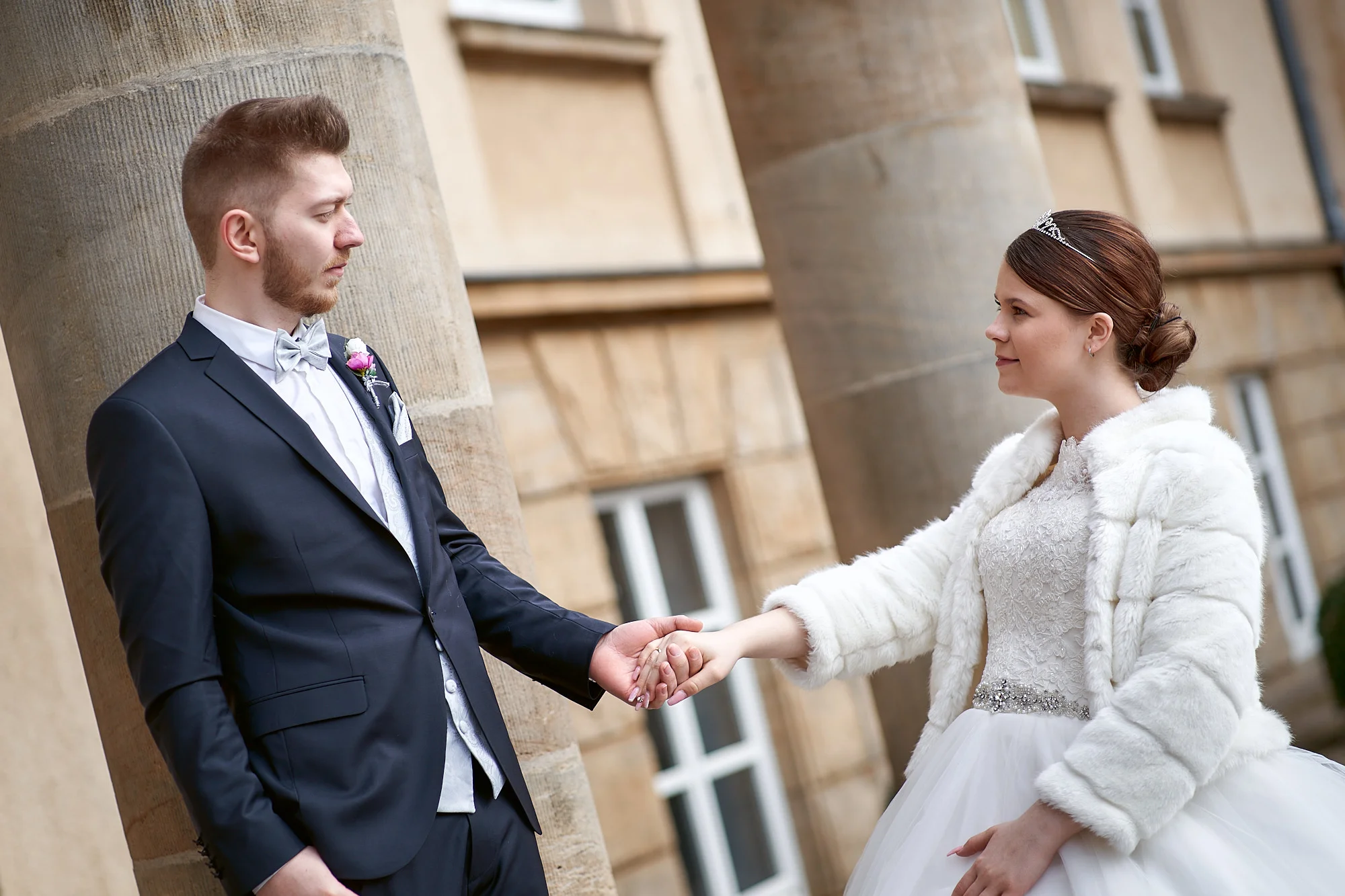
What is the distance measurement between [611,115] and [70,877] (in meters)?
4.57

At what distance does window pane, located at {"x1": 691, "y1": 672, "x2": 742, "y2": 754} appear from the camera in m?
6.75

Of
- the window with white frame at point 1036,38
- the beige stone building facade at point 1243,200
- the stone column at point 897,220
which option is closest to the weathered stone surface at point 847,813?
the stone column at point 897,220

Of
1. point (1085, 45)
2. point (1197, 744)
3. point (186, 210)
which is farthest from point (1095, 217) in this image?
point (1085, 45)

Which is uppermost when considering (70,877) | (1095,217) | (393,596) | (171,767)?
(1095,217)

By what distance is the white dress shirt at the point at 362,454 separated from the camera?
2100 mm

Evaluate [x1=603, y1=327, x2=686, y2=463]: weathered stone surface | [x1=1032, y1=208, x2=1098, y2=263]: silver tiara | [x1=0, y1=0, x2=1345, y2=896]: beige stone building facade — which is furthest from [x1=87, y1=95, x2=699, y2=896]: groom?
[x1=603, y1=327, x2=686, y2=463]: weathered stone surface

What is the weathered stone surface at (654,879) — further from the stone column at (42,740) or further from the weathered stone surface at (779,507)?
the stone column at (42,740)

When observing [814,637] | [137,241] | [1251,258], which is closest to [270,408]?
[137,241]

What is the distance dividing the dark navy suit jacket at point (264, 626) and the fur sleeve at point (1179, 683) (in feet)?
3.11

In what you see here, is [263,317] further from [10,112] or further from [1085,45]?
[1085,45]

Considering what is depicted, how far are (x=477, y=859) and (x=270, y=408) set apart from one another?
0.78 meters

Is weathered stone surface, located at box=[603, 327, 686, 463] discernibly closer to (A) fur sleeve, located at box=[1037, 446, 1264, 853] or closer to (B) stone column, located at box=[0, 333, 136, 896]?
(B) stone column, located at box=[0, 333, 136, 896]

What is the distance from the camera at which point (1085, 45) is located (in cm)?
973

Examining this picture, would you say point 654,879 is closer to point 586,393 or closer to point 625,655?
point 586,393
